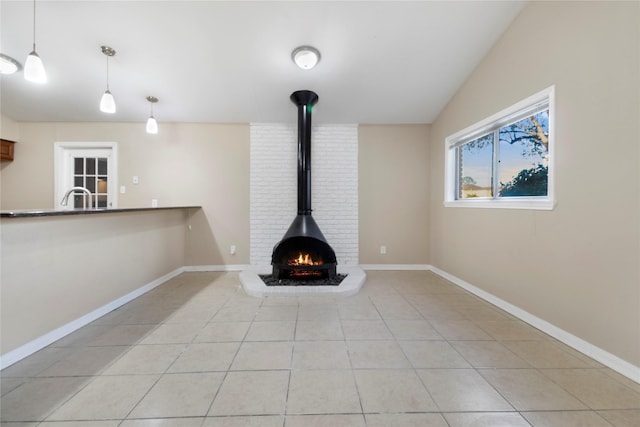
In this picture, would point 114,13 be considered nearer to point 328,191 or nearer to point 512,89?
point 328,191

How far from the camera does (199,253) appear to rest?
3.70 m

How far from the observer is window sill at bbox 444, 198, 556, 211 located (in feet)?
6.44

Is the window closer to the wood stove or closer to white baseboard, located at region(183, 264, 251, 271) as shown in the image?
the wood stove

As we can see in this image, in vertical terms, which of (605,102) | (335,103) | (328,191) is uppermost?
(335,103)

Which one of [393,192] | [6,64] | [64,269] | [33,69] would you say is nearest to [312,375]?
[64,269]

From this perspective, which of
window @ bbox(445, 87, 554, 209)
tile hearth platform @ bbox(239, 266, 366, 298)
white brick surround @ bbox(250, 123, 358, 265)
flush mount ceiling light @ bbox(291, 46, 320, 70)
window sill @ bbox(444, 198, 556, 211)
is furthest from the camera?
white brick surround @ bbox(250, 123, 358, 265)

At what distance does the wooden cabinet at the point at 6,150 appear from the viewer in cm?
340

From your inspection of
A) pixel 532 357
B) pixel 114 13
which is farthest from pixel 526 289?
pixel 114 13

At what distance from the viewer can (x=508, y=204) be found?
233cm

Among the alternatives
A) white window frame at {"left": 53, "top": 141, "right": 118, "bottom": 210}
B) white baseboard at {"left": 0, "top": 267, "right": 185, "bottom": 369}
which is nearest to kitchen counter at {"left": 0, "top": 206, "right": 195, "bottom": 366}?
white baseboard at {"left": 0, "top": 267, "right": 185, "bottom": 369}

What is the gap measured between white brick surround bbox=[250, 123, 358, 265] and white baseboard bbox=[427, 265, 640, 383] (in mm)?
1802

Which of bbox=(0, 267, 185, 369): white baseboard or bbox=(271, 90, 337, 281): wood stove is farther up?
bbox=(271, 90, 337, 281): wood stove

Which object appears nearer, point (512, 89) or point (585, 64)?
point (585, 64)

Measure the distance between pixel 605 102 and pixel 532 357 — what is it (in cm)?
168
